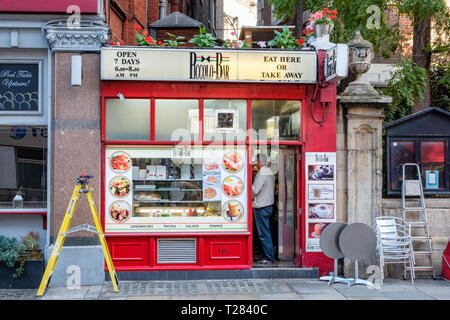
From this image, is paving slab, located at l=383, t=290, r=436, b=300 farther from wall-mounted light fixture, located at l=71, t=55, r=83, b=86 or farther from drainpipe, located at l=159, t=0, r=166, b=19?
drainpipe, located at l=159, t=0, r=166, b=19

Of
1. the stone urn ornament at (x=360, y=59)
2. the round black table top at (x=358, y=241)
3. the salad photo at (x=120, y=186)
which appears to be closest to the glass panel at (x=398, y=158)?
the stone urn ornament at (x=360, y=59)

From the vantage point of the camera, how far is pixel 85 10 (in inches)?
332

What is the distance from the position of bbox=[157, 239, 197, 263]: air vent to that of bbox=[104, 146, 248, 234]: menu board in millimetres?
199

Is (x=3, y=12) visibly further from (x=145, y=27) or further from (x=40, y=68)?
(x=145, y=27)

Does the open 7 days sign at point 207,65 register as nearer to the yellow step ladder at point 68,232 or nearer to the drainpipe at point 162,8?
the yellow step ladder at point 68,232

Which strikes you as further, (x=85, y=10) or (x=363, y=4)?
(x=363, y=4)

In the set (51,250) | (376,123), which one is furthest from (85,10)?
(376,123)

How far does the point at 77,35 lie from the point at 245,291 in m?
5.08

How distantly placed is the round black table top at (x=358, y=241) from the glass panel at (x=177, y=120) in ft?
10.2

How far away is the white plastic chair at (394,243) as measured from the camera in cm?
860

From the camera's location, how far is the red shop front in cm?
870

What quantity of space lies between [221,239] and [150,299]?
6.20ft

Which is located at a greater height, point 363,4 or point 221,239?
point 363,4

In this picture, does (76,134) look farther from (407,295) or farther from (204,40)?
(407,295)
